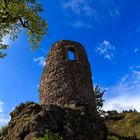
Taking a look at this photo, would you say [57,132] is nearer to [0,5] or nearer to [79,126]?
[79,126]

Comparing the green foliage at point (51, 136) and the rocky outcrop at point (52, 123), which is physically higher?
the rocky outcrop at point (52, 123)

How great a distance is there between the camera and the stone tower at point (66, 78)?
23484mm

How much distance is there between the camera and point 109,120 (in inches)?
1561

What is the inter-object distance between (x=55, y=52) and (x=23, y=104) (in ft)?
22.9

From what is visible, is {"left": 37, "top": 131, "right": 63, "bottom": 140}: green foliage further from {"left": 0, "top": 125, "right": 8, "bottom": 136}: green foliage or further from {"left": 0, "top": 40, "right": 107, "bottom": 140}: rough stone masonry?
{"left": 0, "top": 125, "right": 8, "bottom": 136}: green foliage

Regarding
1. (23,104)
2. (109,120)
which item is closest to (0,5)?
(23,104)

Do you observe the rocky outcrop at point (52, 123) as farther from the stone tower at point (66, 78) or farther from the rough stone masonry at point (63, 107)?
the stone tower at point (66, 78)

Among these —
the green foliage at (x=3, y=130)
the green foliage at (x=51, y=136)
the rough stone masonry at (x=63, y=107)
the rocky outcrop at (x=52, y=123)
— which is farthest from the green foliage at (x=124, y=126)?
the green foliage at (x=51, y=136)

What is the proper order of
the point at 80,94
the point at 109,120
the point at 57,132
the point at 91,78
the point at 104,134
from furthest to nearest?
the point at 109,120 < the point at 91,78 < the point at 80,94 < the point at 104,134 < the point at 57,132

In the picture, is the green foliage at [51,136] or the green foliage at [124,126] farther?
the green foliage at [124,126]

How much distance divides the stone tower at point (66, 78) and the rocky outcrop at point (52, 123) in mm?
2432

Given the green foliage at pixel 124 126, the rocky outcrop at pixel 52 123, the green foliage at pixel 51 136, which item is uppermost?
the green foliage at pixel 124 126

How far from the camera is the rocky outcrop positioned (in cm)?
1758

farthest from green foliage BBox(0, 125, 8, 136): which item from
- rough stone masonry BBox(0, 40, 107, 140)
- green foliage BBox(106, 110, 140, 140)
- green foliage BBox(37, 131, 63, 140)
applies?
green foliage BBox(106, 110, 140, 140)
